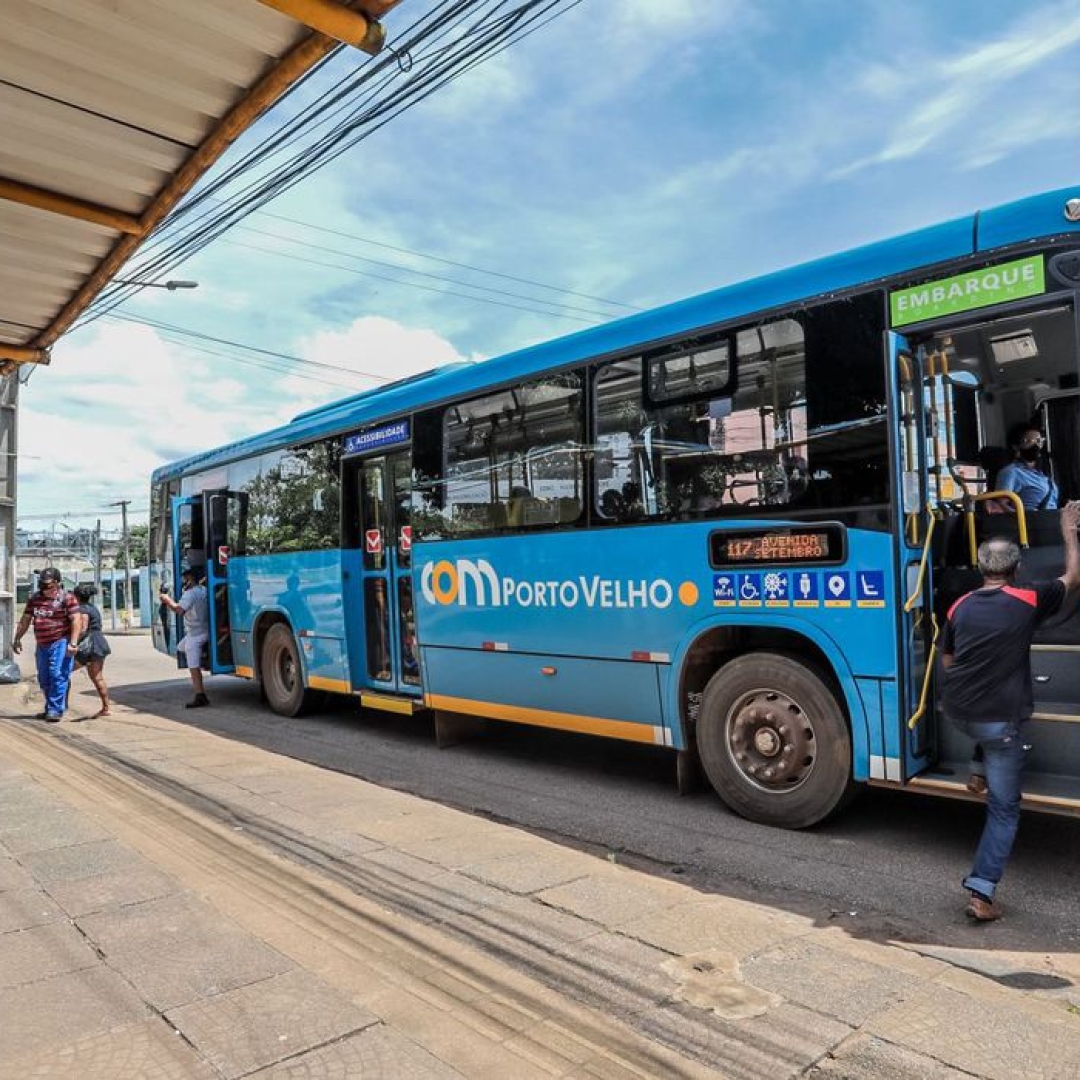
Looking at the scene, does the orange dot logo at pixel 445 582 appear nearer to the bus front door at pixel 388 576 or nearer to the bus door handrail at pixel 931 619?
the bus front door at pixel 388 576

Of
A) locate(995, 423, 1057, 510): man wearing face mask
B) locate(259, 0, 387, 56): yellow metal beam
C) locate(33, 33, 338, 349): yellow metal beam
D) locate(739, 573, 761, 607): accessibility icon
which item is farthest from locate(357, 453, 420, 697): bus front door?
locate(995, 423, 1057, 510): man wearing face mask

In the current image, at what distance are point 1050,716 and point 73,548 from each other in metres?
71.4

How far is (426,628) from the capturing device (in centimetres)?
768

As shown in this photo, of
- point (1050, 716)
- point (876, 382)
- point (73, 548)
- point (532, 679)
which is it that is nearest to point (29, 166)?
point (532, 679)

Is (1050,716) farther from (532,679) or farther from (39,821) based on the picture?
(39,821)

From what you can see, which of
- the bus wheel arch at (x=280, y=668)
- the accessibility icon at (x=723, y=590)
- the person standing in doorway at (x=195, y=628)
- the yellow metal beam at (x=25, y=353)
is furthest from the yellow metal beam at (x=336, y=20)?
the person standing in doorway at (x=195, y=628)

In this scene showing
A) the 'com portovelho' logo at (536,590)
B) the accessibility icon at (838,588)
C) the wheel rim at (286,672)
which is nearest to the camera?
the accessibility icon at (838,588)

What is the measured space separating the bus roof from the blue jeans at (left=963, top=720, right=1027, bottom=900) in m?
2.29

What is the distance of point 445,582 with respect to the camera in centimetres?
745

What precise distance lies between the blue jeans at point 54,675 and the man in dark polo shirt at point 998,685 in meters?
9.47

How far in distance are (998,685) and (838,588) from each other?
106cm

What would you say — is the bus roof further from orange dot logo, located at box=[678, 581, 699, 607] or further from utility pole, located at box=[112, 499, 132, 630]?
utility pole, located at box=[112, 499, 132, 630]

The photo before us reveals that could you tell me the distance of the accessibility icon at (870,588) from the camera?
4.63 m

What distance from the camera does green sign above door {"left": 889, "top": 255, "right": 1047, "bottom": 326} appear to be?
13.7 feet
